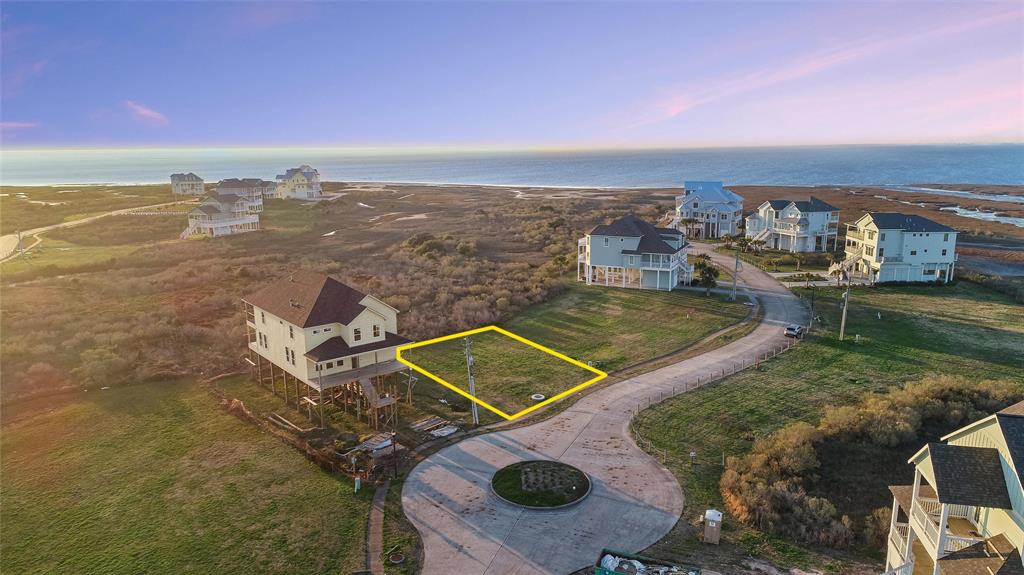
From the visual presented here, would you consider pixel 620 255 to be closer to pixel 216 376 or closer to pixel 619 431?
pixel 619 431

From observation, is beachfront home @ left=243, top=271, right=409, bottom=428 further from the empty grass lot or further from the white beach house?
the white beach house

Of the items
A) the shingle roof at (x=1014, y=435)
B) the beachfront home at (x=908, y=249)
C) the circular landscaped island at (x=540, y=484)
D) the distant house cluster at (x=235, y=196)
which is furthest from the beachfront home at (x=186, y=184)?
the shingle roof at (x=1014, y=435)

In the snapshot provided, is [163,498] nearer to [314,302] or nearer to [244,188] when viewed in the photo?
[314,302]

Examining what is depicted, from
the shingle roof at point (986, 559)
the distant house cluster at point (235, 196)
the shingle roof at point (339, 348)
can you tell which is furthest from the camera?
the distant house cluster at point (235, 196)

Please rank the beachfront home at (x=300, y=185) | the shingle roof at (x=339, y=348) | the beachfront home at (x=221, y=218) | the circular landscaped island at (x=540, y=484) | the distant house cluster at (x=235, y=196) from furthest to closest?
the beachfront home at (x=300, y=185) → the distant house cluster at (x=235, y=196) → the beachfront home at (x=221, y=218) → the shingle roof at (x=339, y=348) → the circular landscaped island at (x=540, y=484)

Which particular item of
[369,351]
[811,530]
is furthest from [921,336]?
[369,351]

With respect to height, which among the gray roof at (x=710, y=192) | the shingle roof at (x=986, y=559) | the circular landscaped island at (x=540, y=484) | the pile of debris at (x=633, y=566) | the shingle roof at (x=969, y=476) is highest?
the gray roof at (x=710, y=192)

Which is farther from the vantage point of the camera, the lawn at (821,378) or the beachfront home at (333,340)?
the beachfront home at (333,340)

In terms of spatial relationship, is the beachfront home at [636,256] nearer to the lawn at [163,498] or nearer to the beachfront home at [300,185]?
the lawn at [163,498]

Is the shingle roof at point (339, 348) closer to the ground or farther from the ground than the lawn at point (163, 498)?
farther from the ground
